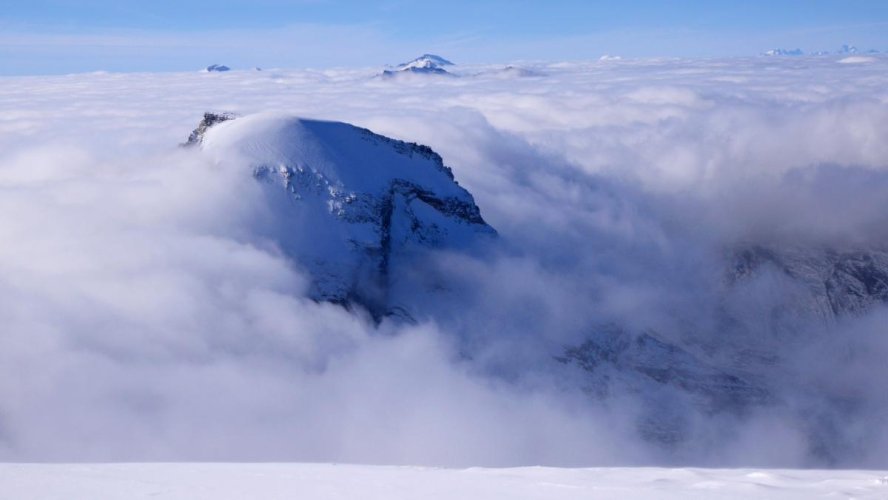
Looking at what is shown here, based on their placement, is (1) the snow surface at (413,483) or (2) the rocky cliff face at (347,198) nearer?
(1) the snow surface at (413,483)

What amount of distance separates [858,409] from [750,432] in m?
20.4

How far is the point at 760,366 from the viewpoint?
82375 millimetres

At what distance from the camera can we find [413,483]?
1115 centimetres

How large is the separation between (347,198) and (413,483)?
53.2m

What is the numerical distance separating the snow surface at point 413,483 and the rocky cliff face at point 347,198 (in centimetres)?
4674

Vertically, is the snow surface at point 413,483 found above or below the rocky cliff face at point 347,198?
above

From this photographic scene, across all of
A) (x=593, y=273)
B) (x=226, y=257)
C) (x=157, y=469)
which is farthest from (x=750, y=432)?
(x=157, y=469)

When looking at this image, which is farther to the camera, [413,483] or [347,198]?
[347,198]

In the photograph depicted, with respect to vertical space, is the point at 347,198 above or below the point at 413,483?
below

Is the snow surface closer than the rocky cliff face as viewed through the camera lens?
Yes

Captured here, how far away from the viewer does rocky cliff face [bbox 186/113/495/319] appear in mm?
61781

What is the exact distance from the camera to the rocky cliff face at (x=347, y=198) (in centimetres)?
6178

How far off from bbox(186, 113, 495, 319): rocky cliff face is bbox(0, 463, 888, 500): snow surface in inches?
1840

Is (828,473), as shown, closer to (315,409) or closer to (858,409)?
(315,409)
